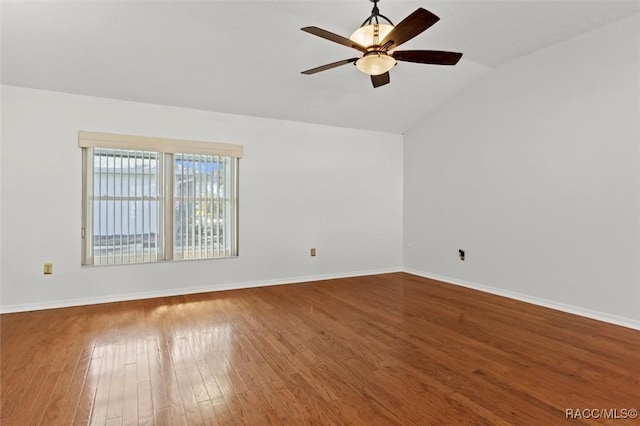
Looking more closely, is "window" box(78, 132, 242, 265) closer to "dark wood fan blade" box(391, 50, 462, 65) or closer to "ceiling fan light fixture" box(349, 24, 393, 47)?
"ceiling fan light fixture" box(349, 24, 393, 47)

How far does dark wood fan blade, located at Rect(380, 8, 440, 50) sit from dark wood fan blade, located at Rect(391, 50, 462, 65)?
0.62 feet

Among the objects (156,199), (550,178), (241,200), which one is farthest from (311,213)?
(550,178)

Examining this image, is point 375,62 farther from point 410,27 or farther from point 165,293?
point 165,293

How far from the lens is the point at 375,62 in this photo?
2623 mm

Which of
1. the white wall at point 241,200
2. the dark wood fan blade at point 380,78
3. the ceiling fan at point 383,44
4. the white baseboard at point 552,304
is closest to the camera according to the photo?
the ceiling fan at point 383,44

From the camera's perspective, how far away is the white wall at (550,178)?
10.6 ft

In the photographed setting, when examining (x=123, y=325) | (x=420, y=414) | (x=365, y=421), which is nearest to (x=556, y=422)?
(x=420, y=414)

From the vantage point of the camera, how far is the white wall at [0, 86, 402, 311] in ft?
11.8

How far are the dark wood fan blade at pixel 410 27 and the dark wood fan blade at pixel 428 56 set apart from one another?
0.62 feet

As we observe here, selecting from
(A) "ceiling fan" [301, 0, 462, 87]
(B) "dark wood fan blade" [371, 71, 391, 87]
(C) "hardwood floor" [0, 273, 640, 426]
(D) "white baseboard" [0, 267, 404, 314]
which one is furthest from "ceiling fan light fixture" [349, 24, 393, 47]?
(D) "white baseboard" [0, 267, 404, 314]

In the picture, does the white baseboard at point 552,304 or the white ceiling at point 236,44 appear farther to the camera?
the white baseboard at point 552,304

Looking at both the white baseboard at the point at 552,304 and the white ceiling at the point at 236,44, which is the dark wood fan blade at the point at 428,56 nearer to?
the white ceiling at the point at 236,44

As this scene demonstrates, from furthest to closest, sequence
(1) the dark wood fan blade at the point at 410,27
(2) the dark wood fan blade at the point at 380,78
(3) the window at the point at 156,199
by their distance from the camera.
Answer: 1. (3) the window at the point at 156,199
2. (2) the dark wood fan blade at the point at 380,78
3. (1) the dark wood fan blade at the point at 410,27

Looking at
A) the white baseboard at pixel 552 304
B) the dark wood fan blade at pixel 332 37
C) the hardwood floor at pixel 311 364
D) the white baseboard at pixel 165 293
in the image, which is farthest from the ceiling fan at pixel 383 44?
the white baseboard at pixel 165 293
